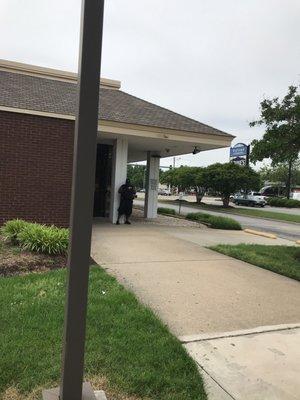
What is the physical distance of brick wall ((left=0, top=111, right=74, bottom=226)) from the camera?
11.5 metres

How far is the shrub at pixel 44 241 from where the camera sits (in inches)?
326

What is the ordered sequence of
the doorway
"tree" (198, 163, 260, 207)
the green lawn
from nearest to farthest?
the green lawn → the doorway → "tree" (198, 163, 260, 207)

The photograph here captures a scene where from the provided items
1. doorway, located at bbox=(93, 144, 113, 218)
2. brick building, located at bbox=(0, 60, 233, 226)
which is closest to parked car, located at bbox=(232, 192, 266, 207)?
brick building, located at bbox=(0, 60, 233, 226)

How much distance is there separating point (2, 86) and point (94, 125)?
39.2 feet

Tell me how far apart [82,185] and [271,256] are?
7.55m

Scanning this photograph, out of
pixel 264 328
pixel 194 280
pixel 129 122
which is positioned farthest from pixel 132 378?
pixel 129 122

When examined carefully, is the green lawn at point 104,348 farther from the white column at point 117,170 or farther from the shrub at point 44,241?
the white column at point 117,170

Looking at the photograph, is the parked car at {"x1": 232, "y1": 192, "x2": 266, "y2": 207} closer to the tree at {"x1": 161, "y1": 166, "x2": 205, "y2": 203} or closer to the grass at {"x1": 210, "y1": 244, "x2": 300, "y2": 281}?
the tree at {"x1": 161, "y1": 166, "x2": 205, "y2": 203}

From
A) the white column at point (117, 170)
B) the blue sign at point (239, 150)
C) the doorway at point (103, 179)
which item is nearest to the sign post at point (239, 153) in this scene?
the blue sign at point (239, 150)

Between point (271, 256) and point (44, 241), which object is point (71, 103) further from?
point (271, 256)

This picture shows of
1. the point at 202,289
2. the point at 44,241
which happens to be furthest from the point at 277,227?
the point at 202,289

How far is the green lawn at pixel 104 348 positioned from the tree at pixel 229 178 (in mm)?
28866

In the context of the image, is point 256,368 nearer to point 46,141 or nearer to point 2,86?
point 46,141

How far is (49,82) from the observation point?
16.1 m
